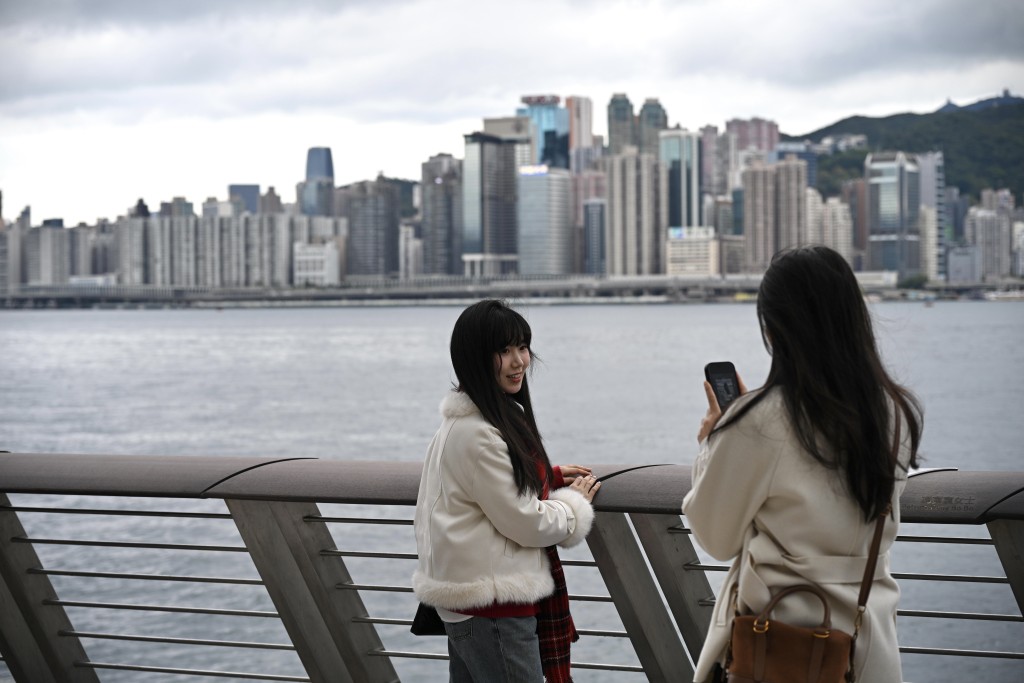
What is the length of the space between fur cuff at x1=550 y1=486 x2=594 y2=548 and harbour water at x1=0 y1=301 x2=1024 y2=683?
2.17 ft

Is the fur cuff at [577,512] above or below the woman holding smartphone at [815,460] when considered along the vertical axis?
below

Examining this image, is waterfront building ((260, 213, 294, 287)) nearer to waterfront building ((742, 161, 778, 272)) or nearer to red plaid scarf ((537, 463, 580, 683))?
waterfront building ((742, 161, 778, 272))

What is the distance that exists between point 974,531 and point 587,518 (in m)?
14.7

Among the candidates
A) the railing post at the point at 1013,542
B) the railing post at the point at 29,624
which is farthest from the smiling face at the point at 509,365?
the railing post at the point at 29,624

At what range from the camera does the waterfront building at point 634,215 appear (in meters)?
158

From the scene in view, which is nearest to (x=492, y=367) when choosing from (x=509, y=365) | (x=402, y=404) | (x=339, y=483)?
(x=509, y=365)

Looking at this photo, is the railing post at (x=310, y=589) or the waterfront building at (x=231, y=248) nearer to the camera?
the railing post at (x=310, y=589)

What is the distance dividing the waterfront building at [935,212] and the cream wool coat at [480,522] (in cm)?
13772

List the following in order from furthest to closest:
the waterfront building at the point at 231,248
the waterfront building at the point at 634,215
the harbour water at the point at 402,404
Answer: the waterfront building at the point at 231,248 < the waterfront building at the point at 634,215 < the harbour water at the point at 402,404

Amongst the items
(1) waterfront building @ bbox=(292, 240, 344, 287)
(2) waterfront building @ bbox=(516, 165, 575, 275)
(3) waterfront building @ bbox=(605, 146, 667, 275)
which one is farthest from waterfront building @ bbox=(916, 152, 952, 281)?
(1) waterfront building @ bbox=(292, 240, 344, 287)

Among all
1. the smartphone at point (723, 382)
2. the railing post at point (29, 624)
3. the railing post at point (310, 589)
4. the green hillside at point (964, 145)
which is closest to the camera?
the smartphone at point (723, 382)

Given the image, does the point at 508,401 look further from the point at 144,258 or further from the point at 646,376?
the point at 144,258

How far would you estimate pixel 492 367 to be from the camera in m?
2.69

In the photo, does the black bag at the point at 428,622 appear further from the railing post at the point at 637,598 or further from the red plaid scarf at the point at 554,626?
the railing post at the point at 637,598
